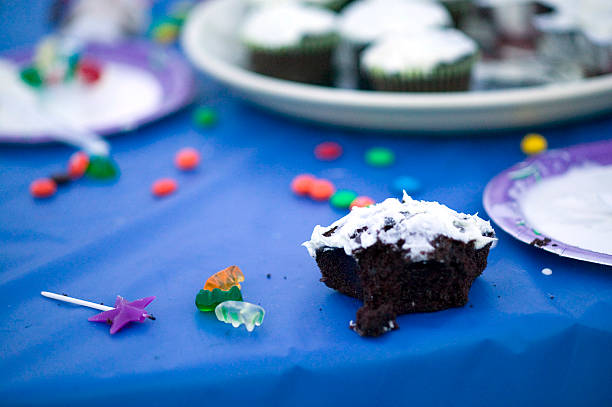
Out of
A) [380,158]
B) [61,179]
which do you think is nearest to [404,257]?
[380,158]

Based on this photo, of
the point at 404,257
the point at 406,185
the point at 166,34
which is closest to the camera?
the point at 404,257

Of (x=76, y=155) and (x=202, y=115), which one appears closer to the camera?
(x=76, y=155)

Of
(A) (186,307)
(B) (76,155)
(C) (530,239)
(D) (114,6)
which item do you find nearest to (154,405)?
(A) (186,307)

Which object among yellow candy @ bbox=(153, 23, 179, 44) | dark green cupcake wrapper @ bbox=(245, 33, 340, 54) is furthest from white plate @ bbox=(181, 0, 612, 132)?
yellow candy @ bbox=(153, 23, 179, 44)

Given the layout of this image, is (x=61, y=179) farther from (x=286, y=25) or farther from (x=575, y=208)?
(x=575, y=208)

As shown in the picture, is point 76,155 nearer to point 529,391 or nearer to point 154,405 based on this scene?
point 154,405

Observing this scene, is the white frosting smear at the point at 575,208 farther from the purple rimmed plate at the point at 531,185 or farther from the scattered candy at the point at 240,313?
the scattered candy at the point at 240,313
